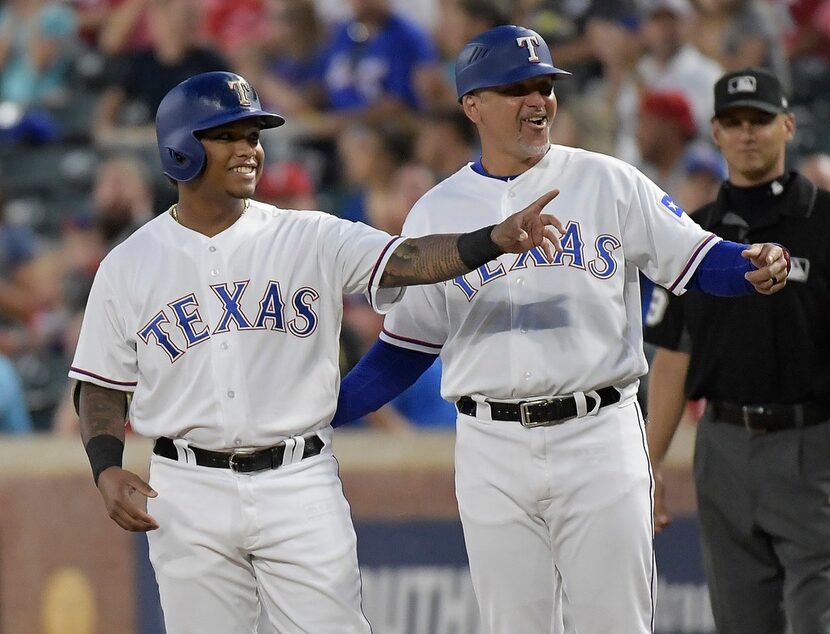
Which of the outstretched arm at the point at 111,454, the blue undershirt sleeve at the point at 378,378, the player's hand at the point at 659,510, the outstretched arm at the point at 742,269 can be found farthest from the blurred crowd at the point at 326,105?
the outstretched arm at the point at 742,269

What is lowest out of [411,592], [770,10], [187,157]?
[411,592]

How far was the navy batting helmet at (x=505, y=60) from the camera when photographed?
3.98 m

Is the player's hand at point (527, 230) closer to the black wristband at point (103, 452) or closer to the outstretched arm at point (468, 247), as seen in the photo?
the outstretched arm at point (468, 247)

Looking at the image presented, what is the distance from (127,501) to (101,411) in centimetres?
38

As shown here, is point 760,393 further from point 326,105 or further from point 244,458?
point 326,105

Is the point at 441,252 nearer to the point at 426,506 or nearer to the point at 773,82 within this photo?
the point at 773,82

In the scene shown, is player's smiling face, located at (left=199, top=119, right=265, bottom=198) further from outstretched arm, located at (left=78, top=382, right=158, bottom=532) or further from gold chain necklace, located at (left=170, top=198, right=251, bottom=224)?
outstretched arm, located at (left=78, top=382, right=158, bottom=532)

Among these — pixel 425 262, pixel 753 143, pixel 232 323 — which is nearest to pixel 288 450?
pixel 232 323

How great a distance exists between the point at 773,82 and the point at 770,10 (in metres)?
3.60

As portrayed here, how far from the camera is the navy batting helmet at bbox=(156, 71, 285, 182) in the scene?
3.83m

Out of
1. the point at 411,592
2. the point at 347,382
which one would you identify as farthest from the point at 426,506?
the point at 347,382

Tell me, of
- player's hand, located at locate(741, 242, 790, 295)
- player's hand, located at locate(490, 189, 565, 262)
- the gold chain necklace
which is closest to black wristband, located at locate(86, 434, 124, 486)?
the gold chain necklace

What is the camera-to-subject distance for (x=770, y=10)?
26.7 feet

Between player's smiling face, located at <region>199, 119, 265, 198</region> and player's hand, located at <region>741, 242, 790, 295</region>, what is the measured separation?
4.38 feet
